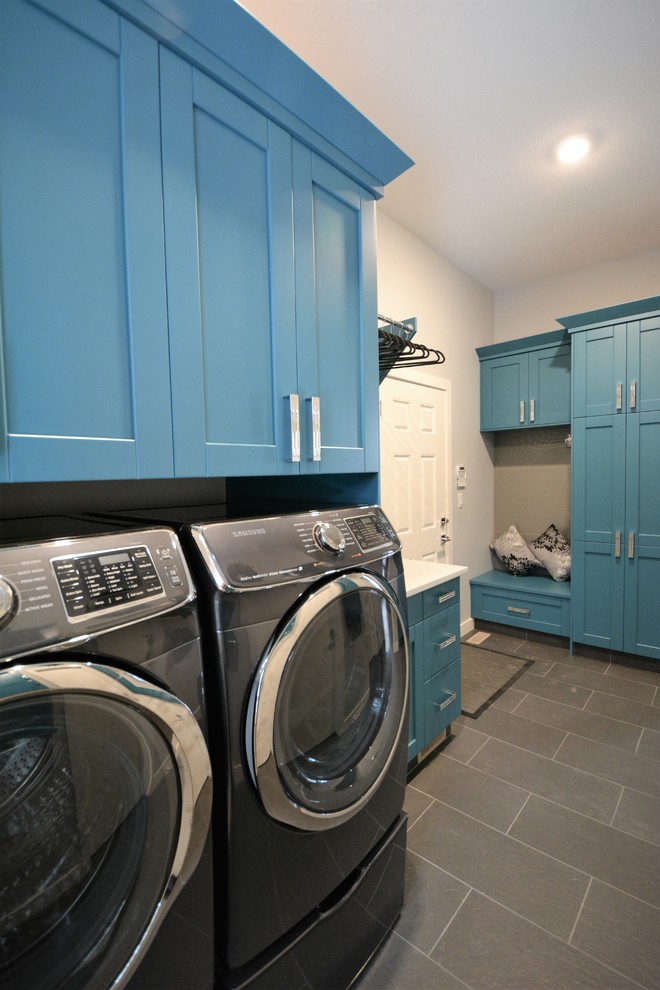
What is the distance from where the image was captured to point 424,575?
2082 millimetres

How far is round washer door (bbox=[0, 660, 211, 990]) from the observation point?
2.04 feet

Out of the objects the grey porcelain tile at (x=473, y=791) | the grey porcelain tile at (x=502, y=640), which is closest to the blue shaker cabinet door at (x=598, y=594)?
the grey porcelain tile at (x=502, y=640)

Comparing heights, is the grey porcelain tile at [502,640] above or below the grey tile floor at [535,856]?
above

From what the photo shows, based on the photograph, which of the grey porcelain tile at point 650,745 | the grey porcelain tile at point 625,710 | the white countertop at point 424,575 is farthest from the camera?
the grey porcelain tile at point 625,710

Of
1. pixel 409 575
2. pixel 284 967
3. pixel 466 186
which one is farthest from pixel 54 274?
pixel 466 186

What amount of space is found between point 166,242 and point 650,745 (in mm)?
2937

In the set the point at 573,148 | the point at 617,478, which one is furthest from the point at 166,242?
the point at 617,478

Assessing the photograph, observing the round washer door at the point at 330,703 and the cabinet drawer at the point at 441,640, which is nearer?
the round washer door at the point at 330,703

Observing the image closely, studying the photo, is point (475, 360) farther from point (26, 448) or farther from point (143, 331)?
point (26, 448)

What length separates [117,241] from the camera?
0.84 m

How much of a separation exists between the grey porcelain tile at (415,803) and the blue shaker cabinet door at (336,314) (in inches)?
57.7

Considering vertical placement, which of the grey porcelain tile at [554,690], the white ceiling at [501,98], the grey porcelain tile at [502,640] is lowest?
the grey porcelain tile at [554,690]

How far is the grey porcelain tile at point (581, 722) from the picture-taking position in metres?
Answer: 2.24

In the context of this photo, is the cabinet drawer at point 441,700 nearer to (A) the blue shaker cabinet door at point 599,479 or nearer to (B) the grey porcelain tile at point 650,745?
(B) the grey porcelain tile at point 650,745
